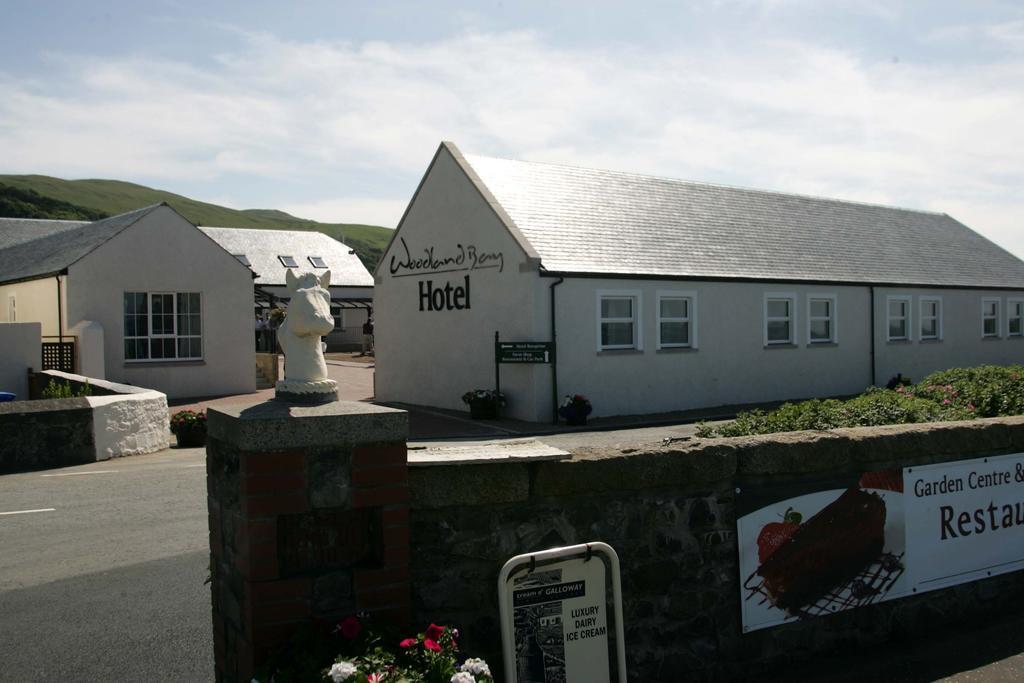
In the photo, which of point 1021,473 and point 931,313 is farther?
point 931,313

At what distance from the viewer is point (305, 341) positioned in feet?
15.5

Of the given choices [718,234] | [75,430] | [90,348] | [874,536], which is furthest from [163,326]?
[874,536]

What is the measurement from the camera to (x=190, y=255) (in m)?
25.5

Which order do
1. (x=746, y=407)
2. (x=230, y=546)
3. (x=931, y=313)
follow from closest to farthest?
(x=230, y=546) < (x=746, y=407) < (x=931, y=313)

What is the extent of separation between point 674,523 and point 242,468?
8.36 ft

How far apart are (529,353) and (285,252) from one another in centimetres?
3413

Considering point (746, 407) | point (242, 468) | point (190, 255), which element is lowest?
point (746, 407)

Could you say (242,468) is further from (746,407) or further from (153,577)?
(746,407)

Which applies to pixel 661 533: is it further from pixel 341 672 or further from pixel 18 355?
pixel 18 355

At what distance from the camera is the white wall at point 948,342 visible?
27828 millimetres

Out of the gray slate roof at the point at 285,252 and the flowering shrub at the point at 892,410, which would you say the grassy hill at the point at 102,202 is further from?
the flowering shrub at the point at 892,410

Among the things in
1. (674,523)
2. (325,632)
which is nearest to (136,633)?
(325,632)

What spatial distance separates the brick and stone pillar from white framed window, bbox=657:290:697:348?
18555mm

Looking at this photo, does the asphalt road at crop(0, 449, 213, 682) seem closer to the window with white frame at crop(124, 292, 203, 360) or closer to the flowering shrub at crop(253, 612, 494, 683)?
the flowering shrub at crop(253, 612, 494, 683)
